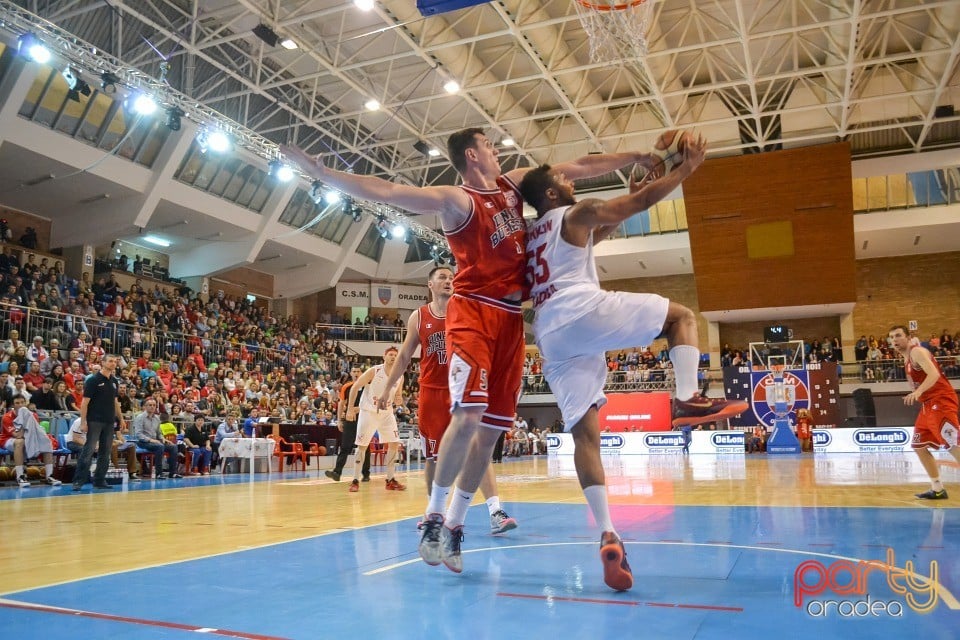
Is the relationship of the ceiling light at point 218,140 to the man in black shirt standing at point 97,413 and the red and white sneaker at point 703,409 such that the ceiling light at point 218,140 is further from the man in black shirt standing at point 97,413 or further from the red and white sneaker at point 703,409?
the red and white sneaker at point 703,409

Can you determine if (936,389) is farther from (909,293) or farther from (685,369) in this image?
(909,293)

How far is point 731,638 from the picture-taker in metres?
2.32


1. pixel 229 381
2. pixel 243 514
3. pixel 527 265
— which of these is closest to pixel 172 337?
pixel 229 381

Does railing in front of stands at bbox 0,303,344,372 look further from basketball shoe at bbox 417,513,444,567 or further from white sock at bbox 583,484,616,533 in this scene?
white sock at bbox 583,484,616,533

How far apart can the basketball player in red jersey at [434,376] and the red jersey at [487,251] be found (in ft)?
5.02

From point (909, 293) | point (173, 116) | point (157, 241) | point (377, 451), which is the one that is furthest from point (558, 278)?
point (909, 293)

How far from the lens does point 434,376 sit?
18.3 feet

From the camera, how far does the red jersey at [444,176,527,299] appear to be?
3.75 metres

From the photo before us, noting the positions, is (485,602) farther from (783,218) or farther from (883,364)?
(883,364)

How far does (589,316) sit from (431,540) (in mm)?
1345

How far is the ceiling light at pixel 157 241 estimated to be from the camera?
94.4 ft

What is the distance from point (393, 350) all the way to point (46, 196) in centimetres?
1960

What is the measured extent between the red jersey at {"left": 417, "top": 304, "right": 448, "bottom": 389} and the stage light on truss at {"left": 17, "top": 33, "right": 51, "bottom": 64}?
13634 mm

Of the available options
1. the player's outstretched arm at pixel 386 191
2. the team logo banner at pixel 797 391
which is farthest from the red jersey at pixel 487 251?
the team logo banner at pixel 797 391
